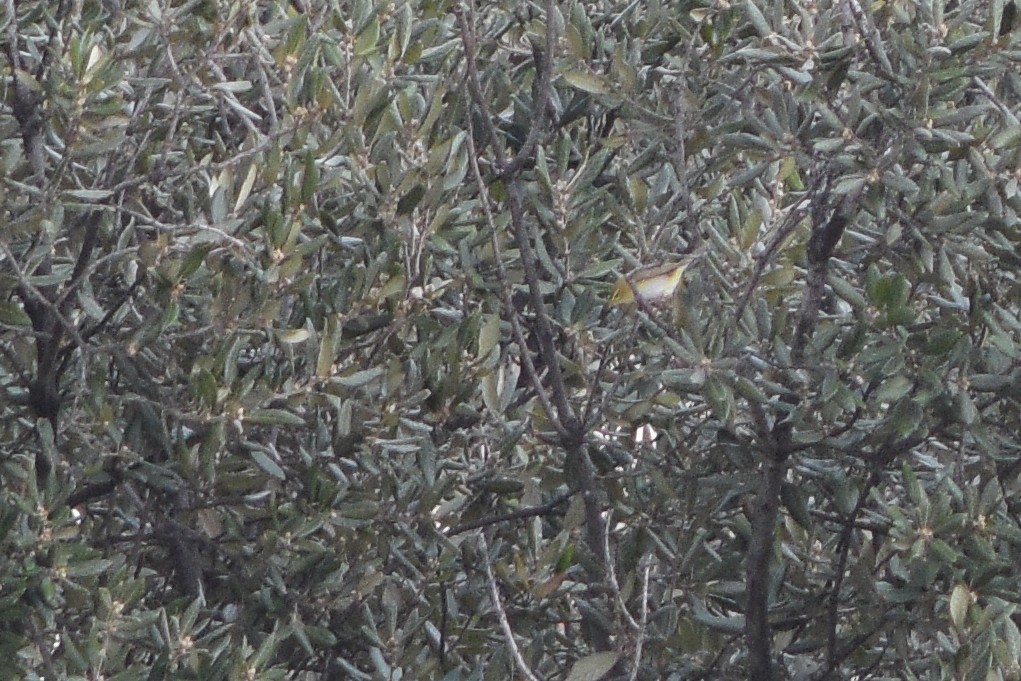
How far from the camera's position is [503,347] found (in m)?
3.67

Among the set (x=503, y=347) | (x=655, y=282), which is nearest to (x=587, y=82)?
(x=655, y=282)

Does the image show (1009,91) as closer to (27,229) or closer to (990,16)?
(990,16)

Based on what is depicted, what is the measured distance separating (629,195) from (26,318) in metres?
1.41

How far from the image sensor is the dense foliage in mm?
2961

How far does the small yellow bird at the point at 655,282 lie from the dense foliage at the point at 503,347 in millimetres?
33

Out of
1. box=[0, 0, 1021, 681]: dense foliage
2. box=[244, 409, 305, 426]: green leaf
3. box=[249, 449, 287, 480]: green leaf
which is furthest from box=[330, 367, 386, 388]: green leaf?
box=[249, 449, 287, 480]: green leaf

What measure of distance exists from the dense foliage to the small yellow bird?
0.03 m

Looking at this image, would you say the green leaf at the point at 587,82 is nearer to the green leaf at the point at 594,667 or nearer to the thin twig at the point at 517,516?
the thin twig at the point at 517,516

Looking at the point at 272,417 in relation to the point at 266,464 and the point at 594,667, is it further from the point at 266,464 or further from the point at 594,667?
the point at 594,667

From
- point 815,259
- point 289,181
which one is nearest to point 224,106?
point 289,181

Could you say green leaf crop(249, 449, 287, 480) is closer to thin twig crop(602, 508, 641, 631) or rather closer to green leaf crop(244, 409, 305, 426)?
green leaf crop(244, 409, 305, 426)

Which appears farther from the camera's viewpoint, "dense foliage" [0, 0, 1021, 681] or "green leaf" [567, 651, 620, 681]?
"green leaf" [567, 651, 620, 681]

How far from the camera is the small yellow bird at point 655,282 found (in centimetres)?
305

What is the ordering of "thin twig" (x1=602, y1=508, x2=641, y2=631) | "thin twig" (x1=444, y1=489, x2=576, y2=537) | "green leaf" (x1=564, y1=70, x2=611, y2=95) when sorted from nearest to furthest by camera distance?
"thin twig" (x1=602, y1=508, x2=641, y2=631) < "green leaf" (x1=564, y1=70, x2=611, y2=95) < "thin twig" (x1=444, y1=489, x2=576, y2=537)
